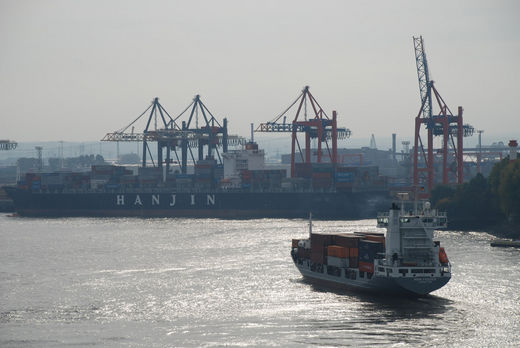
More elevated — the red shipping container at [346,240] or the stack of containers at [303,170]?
the stack of containers at [303,170]

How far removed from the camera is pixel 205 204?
500 feet

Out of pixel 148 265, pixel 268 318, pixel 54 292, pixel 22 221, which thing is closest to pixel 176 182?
pixel 22 221

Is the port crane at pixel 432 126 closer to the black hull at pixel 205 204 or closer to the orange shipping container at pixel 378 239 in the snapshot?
the black hull at pixel 205 204

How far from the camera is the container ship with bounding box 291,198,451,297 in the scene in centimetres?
5569

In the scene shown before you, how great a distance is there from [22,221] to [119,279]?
248 ft

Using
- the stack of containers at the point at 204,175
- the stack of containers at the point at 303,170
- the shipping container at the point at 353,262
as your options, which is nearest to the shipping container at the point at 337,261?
the shipping container at the point at 353,262

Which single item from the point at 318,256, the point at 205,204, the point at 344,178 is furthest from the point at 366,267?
the point at 205,204

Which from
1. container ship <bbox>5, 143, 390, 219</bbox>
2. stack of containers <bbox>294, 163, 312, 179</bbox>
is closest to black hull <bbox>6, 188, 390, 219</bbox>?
container ship <bbox>5, 143, 390, 219</bbox>

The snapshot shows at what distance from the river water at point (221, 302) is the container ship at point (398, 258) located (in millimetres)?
1098

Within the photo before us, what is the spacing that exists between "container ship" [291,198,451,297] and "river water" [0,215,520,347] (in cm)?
110

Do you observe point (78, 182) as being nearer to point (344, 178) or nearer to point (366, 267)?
point (344, 178)

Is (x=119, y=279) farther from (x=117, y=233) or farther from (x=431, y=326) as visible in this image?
(x=117, y=233)

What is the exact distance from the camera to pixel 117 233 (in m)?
110

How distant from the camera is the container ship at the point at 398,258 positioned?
55.7 m
